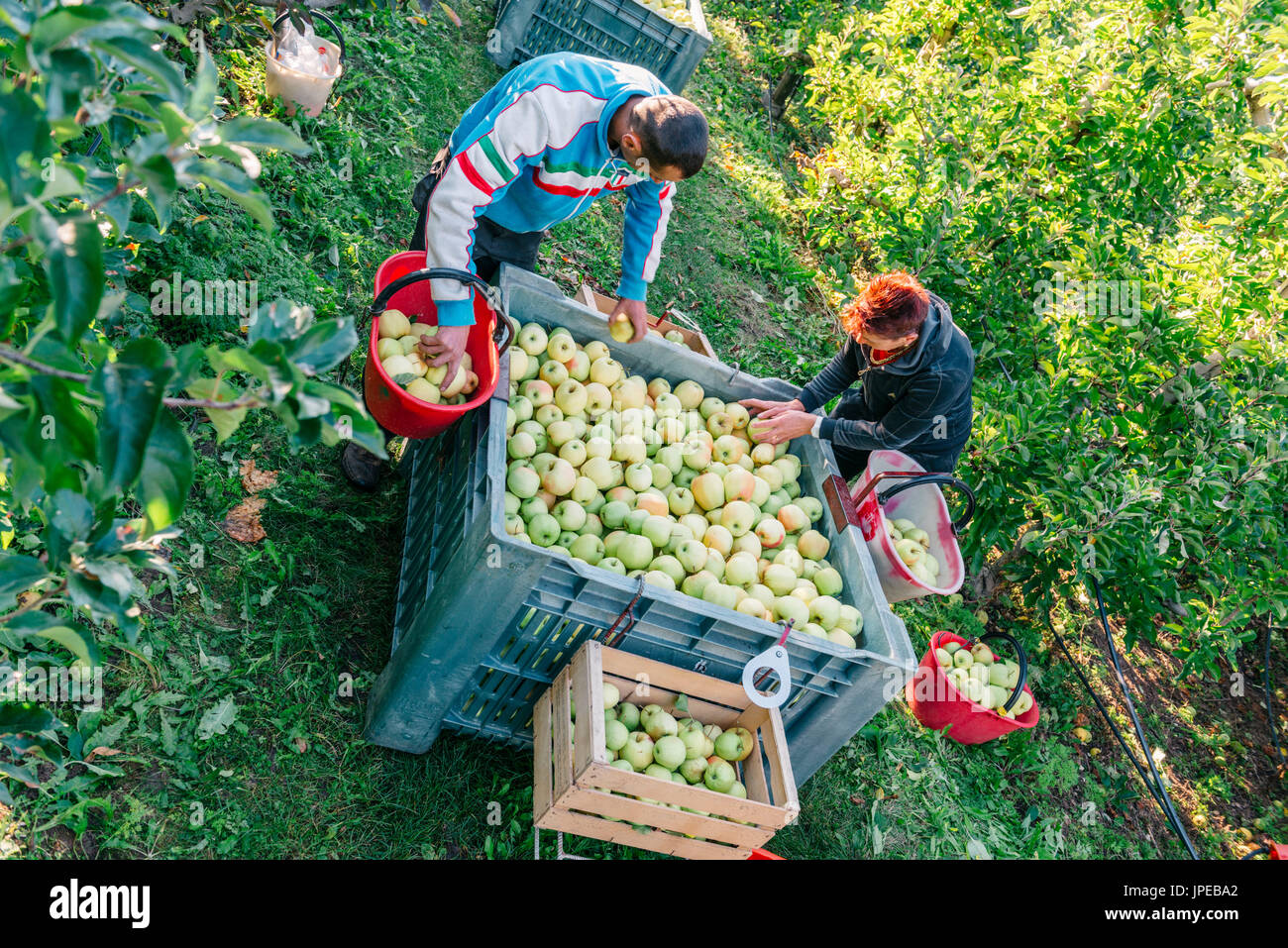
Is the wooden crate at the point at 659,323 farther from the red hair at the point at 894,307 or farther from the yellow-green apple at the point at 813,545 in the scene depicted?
the yellow-green apple at the point at 813,545

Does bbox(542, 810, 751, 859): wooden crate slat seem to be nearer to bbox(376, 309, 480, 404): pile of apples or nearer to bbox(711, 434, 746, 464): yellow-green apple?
bbox(376, 309, 480, 404): pile of apples

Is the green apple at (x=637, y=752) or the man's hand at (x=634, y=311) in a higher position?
the man's hand at (x=634, y=311)

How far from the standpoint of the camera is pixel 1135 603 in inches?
178

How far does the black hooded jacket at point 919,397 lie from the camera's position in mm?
3689

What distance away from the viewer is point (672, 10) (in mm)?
7281

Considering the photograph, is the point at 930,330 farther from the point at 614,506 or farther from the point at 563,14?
the point at 563,14

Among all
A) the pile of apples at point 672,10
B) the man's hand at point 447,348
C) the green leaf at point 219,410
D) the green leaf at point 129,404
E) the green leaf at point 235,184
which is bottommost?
the man's hand at point 447,348

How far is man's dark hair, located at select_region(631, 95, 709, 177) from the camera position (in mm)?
2838

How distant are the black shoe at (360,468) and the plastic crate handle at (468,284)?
0.94 m

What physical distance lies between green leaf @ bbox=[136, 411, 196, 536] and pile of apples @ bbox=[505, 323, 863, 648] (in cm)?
165

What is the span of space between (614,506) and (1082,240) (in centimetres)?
381

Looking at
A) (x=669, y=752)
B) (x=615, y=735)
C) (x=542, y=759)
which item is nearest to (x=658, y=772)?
(x=669, y=752)

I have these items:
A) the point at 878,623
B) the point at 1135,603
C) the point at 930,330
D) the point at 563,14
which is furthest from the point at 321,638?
the point at 563,14

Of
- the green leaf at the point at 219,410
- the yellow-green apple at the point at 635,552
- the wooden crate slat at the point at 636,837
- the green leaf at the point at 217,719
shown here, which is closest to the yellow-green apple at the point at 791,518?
the yellow-green apple at the point at 635,552
